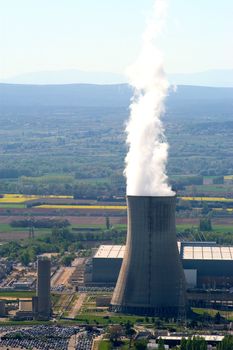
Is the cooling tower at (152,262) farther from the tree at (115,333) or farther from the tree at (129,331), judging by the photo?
the tree at (115,333)

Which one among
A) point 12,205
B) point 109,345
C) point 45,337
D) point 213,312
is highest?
point 12,205

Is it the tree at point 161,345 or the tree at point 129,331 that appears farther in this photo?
the tree at point 129,331

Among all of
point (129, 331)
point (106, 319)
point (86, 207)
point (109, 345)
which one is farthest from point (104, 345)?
point (86, 207)

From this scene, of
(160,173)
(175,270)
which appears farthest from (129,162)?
(175,270)

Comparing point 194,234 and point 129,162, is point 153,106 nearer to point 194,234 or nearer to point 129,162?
point 129,162

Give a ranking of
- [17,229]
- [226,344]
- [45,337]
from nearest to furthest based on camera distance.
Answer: [226,344] < [45,337] < [17,229]

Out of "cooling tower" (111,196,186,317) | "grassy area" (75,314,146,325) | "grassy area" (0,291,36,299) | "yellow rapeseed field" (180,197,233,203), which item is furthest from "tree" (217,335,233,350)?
"yellow rapeseed field" (180,197,233,203)

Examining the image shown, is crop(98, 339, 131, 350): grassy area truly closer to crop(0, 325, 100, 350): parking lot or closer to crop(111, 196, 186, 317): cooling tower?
crop(0, 325, 100, 350): parking lot

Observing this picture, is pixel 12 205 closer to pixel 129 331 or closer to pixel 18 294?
pixel 18 294

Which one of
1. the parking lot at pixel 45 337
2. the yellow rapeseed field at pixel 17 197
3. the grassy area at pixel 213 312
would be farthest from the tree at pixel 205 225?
the parking lot at pixel 45 337
